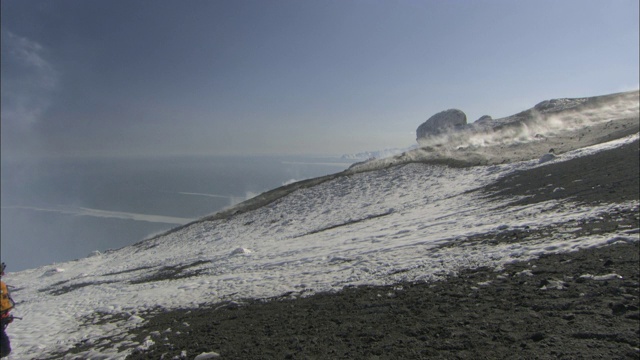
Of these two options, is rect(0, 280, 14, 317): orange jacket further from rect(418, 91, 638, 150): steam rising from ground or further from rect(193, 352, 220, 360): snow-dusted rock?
rect(418, 91, 638, 150): steam rising from ground

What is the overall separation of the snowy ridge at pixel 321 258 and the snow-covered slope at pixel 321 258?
0.17ft

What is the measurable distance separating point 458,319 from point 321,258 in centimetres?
825

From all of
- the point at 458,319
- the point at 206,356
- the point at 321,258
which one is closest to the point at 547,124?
the point at 321,258

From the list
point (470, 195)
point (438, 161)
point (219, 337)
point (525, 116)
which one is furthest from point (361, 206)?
point (525, 116)

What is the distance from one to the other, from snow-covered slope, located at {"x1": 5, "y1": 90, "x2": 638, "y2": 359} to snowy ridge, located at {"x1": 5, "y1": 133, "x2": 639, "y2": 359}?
5 centimetres

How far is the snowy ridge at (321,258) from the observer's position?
9.90m

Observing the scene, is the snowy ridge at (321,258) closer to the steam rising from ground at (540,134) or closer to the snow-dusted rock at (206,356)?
the snow-dusted rock at (206,356)

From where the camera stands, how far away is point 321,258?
14.4 meters

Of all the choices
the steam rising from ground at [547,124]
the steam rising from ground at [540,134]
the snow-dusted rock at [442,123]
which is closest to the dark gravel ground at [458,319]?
the steam rising from ground at [540,134]

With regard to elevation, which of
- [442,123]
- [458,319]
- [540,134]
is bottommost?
[458,319]

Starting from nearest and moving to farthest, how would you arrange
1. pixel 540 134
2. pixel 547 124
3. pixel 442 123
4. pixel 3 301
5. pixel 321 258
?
pixel 3 301
pixel 321 258
pixel 540 134
pixel 547 124
pixel 442 123

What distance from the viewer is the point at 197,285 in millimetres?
13922

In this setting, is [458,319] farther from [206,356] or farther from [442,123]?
[442,123]

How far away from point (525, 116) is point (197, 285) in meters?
60.3
